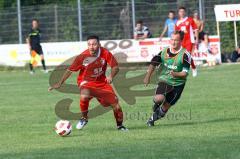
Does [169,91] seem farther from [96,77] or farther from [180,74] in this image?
[96,77]

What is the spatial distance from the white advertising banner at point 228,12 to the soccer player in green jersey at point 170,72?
55.4 ft

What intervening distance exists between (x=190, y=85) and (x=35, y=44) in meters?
9.47

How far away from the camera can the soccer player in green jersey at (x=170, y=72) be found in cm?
1313

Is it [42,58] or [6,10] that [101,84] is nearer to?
[42,58]

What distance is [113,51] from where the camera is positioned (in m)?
30.2

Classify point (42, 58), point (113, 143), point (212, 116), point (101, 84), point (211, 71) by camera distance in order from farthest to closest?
point (42, 58), point (211, 71), point (212, 116), point (101, 84), point (113, 143)

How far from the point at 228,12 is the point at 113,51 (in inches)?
189

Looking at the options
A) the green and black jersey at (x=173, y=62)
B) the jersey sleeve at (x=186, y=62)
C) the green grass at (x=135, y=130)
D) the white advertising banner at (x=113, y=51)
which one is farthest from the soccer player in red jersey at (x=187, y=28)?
the jersey sleeve at (x=186, y=62)

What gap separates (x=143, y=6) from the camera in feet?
104

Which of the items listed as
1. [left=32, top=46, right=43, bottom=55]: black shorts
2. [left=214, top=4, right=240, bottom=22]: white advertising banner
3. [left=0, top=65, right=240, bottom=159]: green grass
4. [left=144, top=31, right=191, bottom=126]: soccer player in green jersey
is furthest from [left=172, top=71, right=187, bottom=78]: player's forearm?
[left=214, top=4, right=240, bottom=22]: white advertising banner

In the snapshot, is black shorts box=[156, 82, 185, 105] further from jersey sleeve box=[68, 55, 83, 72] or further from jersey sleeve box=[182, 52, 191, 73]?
jersey sleeve box=[68, 55, 83, 72]

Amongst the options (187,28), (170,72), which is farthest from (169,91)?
(187,28)

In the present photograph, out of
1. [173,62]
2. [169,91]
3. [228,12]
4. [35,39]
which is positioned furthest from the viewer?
[228,12]

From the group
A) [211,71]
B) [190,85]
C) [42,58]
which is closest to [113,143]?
[190,85]
